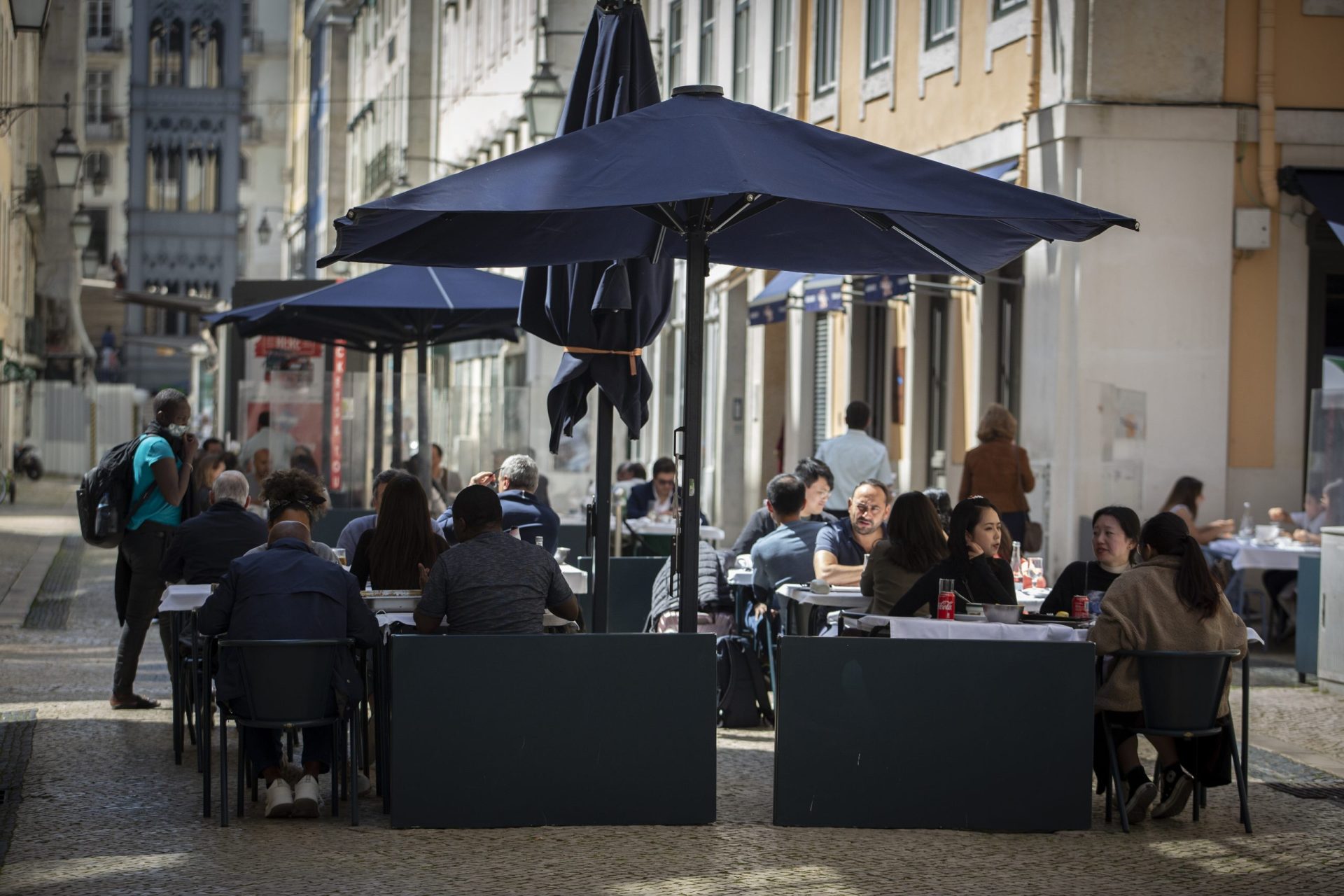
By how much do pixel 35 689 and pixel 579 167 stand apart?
19.0 ft

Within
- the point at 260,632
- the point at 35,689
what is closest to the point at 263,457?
the point at 35,689

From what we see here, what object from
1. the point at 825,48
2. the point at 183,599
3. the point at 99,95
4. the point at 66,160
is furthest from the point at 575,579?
the point at 99,95

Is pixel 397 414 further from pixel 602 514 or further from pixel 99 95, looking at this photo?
pixel 99 95

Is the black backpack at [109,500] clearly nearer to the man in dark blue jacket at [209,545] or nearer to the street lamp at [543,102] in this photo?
the man in dark blue jacket at [209,545]

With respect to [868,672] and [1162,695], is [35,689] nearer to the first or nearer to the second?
[868,672]

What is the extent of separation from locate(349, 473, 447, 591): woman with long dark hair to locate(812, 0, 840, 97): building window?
13.5 metres

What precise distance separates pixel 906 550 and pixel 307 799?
277cm

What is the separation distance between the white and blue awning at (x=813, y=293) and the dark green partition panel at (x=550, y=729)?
32.0 feet

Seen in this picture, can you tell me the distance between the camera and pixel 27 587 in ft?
59.4

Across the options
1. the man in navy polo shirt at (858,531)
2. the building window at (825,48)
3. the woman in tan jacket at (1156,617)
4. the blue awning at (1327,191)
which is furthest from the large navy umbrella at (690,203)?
the building window at (825,48)

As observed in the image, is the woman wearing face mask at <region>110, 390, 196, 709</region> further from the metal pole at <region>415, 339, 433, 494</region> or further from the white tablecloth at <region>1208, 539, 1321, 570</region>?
the white tablecloth at <region>1208, 539, 1321, 570</region>

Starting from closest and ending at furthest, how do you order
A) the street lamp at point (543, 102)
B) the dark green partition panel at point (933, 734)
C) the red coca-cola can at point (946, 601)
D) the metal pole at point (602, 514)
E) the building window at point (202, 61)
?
the dark green partition panel at point (933, 734)
the red coca-cola can at point (946, 601)
the metal pole at point (602, 514)
the street lamp at point (543, 102)
the building window at point (202, 61)

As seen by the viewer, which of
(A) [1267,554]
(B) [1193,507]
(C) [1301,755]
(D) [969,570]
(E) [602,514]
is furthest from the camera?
(B) [1193,507]

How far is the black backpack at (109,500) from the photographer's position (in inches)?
420
